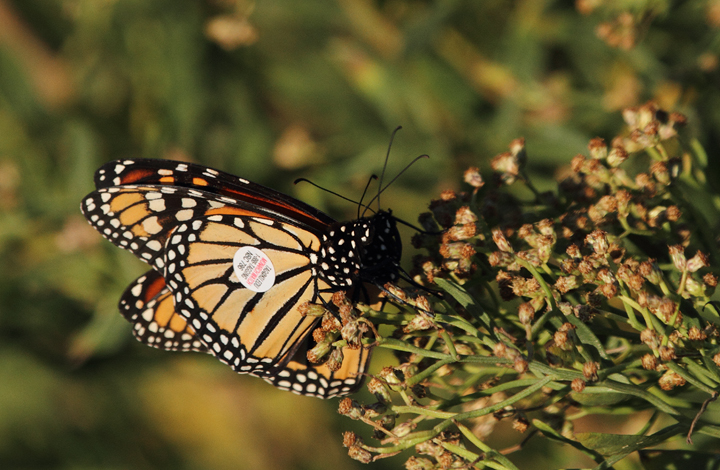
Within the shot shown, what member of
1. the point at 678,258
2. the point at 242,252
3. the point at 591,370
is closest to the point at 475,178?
the point at 678,258

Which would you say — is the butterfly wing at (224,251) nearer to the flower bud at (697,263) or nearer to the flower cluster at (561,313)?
the flower cluster at (561,313)

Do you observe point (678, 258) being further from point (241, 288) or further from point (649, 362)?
point (241, 288)

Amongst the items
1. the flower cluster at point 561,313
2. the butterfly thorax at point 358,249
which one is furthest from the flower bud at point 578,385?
the butterfly thorax at point 358,249

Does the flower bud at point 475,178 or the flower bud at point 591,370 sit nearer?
the flower bud at point 591,370

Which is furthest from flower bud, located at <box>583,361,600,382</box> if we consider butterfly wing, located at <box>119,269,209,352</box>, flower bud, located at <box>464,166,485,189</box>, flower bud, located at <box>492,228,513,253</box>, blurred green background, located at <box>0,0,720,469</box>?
butterfly wing, located at <box>119,269,209,352</box>

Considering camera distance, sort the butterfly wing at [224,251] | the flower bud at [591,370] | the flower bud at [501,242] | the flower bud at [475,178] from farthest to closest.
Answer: the butterfly wing at [224,251] → the flower bud at [475,178] → the flower bud at [501,242] → the flower bud at [591,370]

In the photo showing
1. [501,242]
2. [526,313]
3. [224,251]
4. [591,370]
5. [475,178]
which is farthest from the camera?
[224,251]

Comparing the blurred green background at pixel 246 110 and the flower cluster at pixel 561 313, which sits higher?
the blurred green background at pixel 246 110

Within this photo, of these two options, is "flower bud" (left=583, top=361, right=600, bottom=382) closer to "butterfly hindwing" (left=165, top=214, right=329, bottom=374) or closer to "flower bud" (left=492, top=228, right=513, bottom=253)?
"flower bud" (left=492, top=228, right=513, bottom=253)
